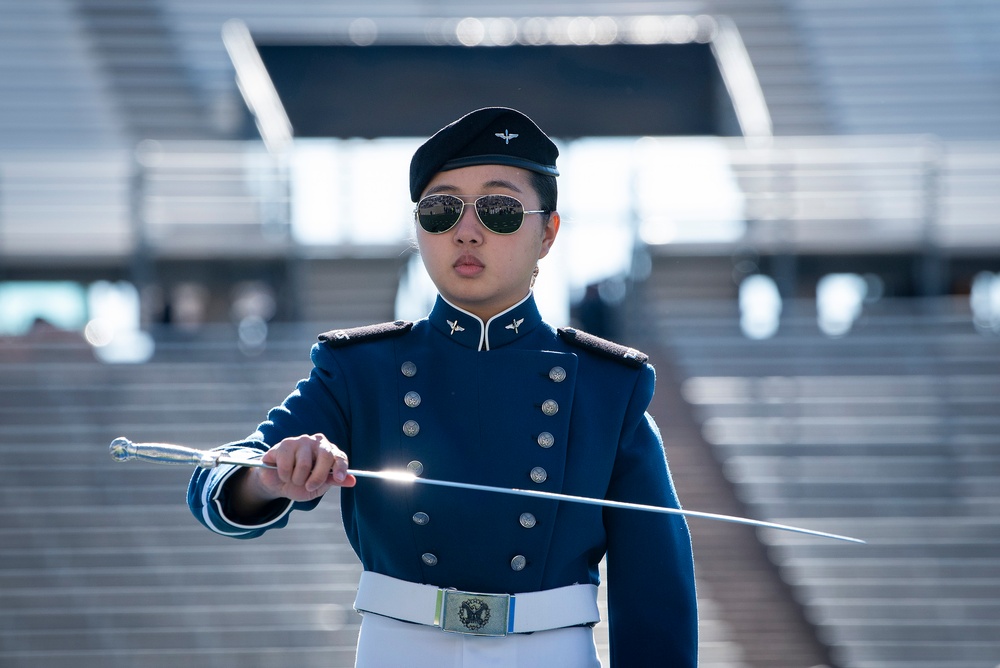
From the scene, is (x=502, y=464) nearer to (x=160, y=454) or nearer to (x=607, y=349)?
(x=607, y=349)

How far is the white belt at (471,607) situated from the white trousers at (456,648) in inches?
0.8

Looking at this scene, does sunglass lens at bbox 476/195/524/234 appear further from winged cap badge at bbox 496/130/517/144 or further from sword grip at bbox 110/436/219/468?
sword grip at bbox 110/436/219/468

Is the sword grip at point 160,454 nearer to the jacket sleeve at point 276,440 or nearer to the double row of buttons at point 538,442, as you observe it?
the jacket sleeve at point 276,440

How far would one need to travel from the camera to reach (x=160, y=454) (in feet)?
5.09

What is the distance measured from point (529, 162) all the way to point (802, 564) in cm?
423

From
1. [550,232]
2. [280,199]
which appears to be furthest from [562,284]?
[550,232]

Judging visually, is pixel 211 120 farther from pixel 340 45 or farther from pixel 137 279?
pixel 137 279

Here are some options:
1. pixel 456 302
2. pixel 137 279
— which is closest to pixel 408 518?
pixel 456 302

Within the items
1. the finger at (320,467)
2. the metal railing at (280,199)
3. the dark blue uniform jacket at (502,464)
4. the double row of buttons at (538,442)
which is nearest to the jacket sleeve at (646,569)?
the dark blue uniform jacket at (502,464)

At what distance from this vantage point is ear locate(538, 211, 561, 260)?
6.61 feet

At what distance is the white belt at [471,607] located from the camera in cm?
178

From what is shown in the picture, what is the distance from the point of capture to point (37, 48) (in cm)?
1222

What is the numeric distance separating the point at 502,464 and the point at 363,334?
0.30 m

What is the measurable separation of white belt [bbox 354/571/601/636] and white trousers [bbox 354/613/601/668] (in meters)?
0.02
